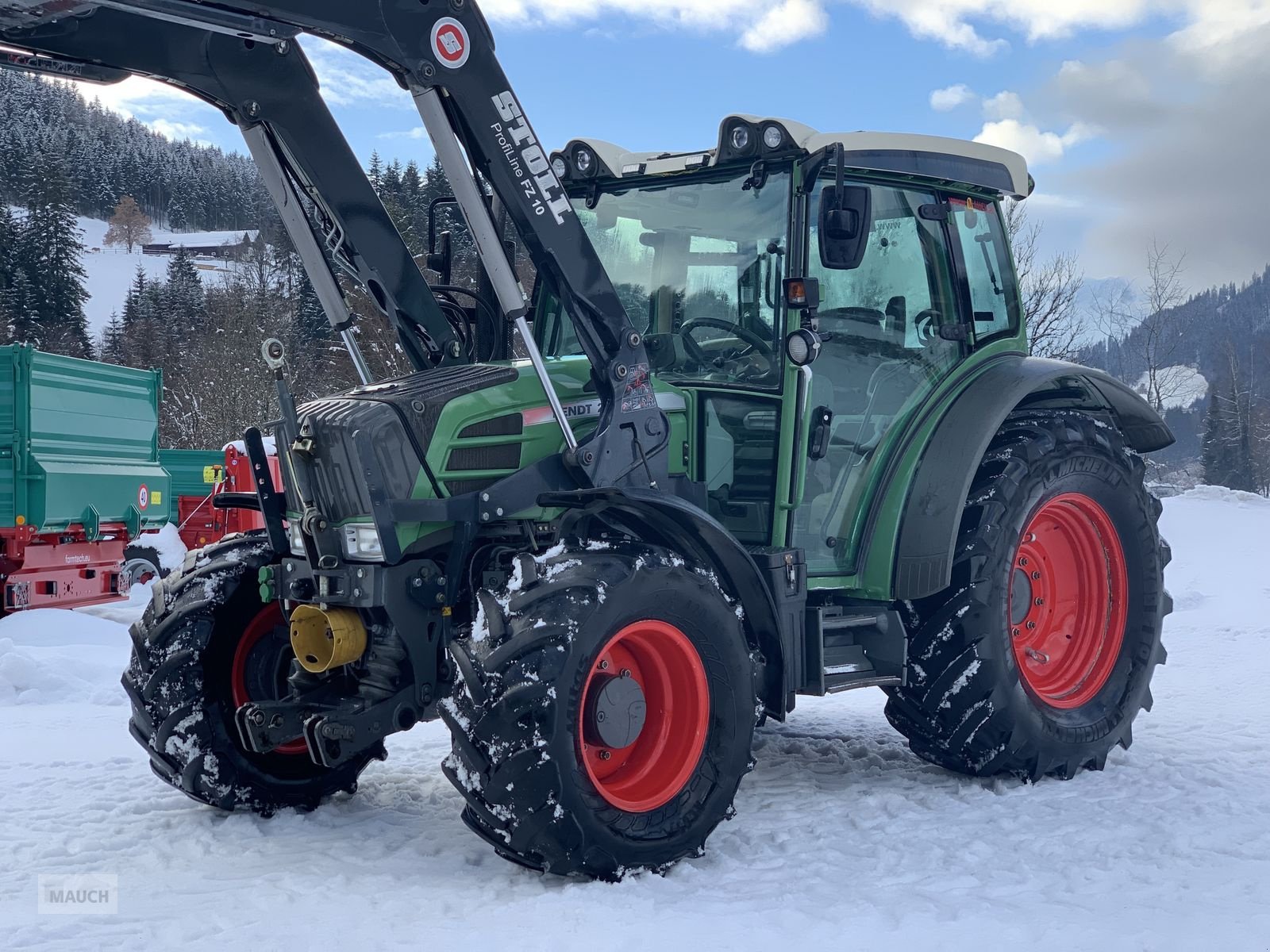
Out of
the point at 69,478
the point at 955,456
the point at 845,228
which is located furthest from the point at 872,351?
the point at 69,478

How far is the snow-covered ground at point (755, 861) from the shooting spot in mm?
3352

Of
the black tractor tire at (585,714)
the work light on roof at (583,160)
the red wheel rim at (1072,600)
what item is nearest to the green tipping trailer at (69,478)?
the work light on roof at (583,160)

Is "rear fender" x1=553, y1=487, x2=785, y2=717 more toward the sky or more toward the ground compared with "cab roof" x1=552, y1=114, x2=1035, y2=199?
more toward the ground

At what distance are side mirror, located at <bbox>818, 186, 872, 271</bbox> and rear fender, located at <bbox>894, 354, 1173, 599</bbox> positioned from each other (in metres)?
1.07

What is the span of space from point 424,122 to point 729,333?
59.7 inches

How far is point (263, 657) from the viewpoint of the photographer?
477 cm

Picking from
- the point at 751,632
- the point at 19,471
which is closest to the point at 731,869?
the point at 751,632

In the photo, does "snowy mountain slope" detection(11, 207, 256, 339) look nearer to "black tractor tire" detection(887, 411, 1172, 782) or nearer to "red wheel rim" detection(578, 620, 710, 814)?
"black tractor tire" detection(887, 411, 1172, 782)

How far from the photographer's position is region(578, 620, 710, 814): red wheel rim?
13.1 feet

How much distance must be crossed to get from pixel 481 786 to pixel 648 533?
1.10m

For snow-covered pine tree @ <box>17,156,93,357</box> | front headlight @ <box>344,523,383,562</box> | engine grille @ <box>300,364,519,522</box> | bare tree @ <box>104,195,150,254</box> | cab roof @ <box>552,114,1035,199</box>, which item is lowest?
front headlight @ <box>344,523,383,562</box>

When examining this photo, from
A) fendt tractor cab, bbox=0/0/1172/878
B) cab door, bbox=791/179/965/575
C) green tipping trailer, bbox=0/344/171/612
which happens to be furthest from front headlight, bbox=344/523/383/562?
green tipping trailer, bbox=0/344/171/612

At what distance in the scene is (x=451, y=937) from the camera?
3.24 meters

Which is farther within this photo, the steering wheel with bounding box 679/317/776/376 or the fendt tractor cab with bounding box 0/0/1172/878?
the steering wheel with bounding box 679/317/776/376
